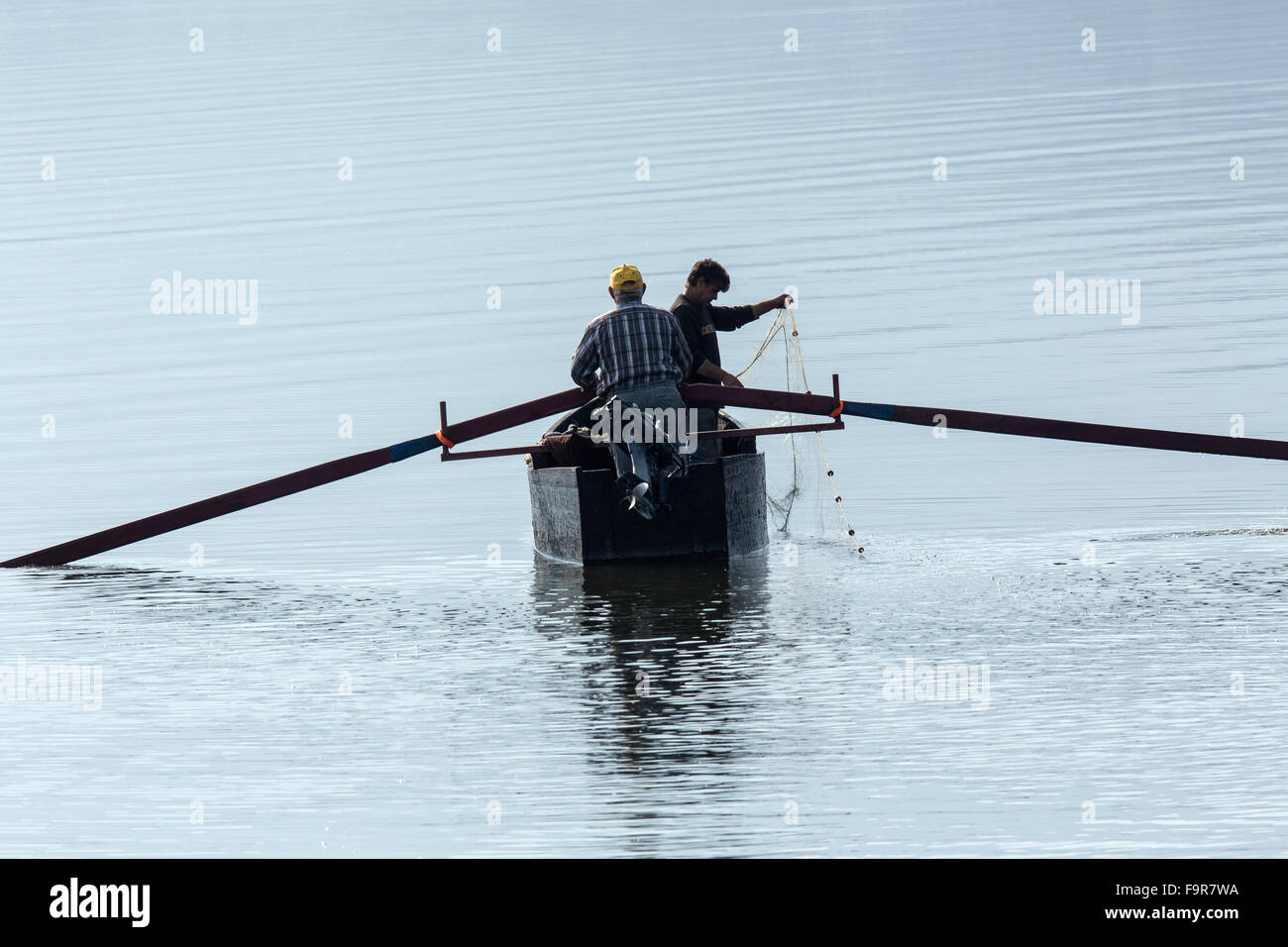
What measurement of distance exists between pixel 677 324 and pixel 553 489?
5.18 ft

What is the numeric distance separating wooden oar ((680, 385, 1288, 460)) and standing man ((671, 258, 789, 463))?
48 cm

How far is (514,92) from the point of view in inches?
2442

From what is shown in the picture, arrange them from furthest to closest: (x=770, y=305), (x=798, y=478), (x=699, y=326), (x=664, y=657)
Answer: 1. (x=798, y=478)
2. (x=770, y=305)
3. (x=699, y=326)
4. (x=664, y=657)

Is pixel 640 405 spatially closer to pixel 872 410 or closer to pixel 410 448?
pixel 872 410

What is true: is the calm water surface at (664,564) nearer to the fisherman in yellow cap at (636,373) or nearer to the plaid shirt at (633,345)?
the fisherman in yellow cap at (636,373)

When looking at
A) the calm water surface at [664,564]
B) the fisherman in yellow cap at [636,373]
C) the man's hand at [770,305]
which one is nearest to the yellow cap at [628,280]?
the fisherman in yellow cap at [636,373]

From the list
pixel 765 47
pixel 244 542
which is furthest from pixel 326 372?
pixel 765 47

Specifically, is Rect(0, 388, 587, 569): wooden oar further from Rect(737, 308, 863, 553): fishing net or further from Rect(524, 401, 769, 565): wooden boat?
Rect(737, 308, 863, 553): fishing net

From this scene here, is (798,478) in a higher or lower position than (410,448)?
lower

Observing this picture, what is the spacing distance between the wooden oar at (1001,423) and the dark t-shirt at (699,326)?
643 mm

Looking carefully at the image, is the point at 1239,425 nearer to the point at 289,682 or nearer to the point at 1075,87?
the point at 289,682

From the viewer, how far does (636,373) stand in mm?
14570

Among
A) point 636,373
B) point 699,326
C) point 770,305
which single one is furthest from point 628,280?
point 770,305

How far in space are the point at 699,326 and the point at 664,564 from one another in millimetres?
1824
